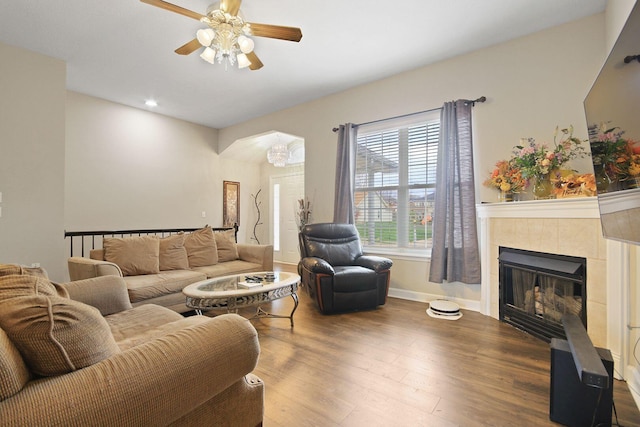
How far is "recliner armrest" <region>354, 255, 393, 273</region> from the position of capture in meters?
3.30

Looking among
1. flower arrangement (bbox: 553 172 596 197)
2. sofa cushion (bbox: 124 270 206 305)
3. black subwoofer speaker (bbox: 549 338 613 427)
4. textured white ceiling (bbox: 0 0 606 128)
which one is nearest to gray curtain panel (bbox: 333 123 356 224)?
textured white ceiling (bbox: 0 0 606 128)

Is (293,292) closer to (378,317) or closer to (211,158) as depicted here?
(378,317)

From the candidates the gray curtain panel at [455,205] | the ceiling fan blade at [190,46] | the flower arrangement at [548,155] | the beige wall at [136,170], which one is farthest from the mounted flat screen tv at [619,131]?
the beige wall at [136,170]

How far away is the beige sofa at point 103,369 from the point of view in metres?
0.74

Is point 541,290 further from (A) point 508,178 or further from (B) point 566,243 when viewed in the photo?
(A) point 508,178

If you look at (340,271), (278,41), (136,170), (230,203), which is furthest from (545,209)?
(136,170)

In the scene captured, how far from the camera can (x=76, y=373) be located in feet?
2.72

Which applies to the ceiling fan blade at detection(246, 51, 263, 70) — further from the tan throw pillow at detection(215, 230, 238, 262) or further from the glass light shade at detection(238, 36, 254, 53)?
the tan throw pillow at detection(215, 230, 238, 262)

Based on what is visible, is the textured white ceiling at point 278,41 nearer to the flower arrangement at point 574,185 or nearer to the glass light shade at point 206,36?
the glass light shade at point 206,36

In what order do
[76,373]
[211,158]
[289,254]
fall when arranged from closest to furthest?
[76,373] → [211,158] → [289,254]

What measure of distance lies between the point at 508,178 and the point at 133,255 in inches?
153

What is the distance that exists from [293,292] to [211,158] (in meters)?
4.27

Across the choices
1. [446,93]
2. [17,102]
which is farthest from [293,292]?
[17,102]

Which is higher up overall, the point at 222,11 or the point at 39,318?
the point at 222,11
